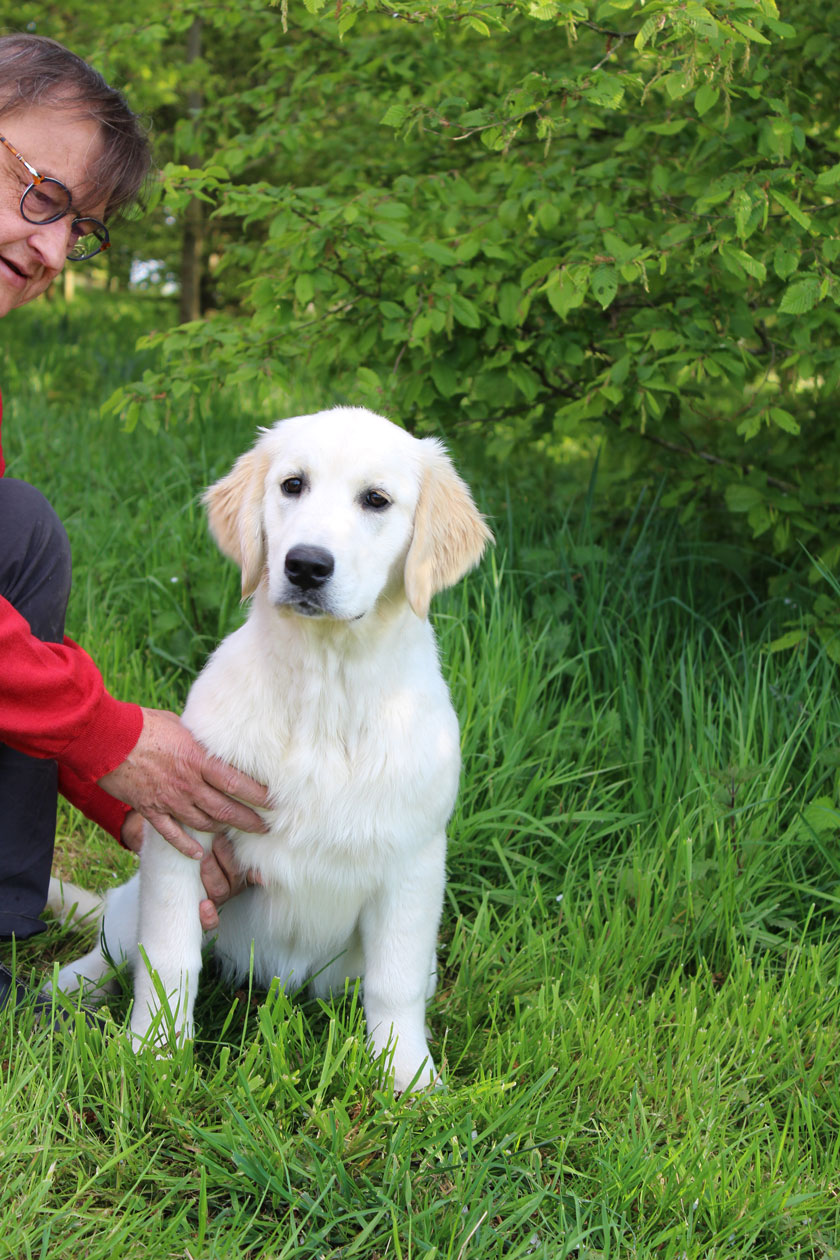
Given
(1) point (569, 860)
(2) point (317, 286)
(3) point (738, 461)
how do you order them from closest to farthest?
1. (1) point (569, 860)
2. (2) point (317, 286)
3. (3) point (738, 461)

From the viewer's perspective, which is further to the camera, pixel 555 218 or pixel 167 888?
pixel 555 218

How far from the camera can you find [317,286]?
9.85ft

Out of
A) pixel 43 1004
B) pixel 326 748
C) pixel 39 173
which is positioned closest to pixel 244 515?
pixel 326 748

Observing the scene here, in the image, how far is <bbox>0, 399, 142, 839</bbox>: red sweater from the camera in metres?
1.83

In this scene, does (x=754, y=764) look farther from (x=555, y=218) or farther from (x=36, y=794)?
(x=36, y=794)

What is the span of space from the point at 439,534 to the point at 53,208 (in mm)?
1007

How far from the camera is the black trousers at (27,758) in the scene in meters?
2.08

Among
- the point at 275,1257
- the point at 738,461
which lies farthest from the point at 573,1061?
the point at 738,461

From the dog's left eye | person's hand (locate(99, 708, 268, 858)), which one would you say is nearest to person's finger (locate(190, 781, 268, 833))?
person's hand (locate(99, 708, 268, 858))

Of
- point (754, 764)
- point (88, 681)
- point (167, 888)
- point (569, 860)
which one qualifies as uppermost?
point (88, 681)

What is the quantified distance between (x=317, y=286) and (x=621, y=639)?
1376 millimetres

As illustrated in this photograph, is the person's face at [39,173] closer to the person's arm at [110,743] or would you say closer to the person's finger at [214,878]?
the person's arm at [110,743]

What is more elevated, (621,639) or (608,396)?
(608,396)

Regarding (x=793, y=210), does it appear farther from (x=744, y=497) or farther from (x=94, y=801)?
(x=94, y=801)
